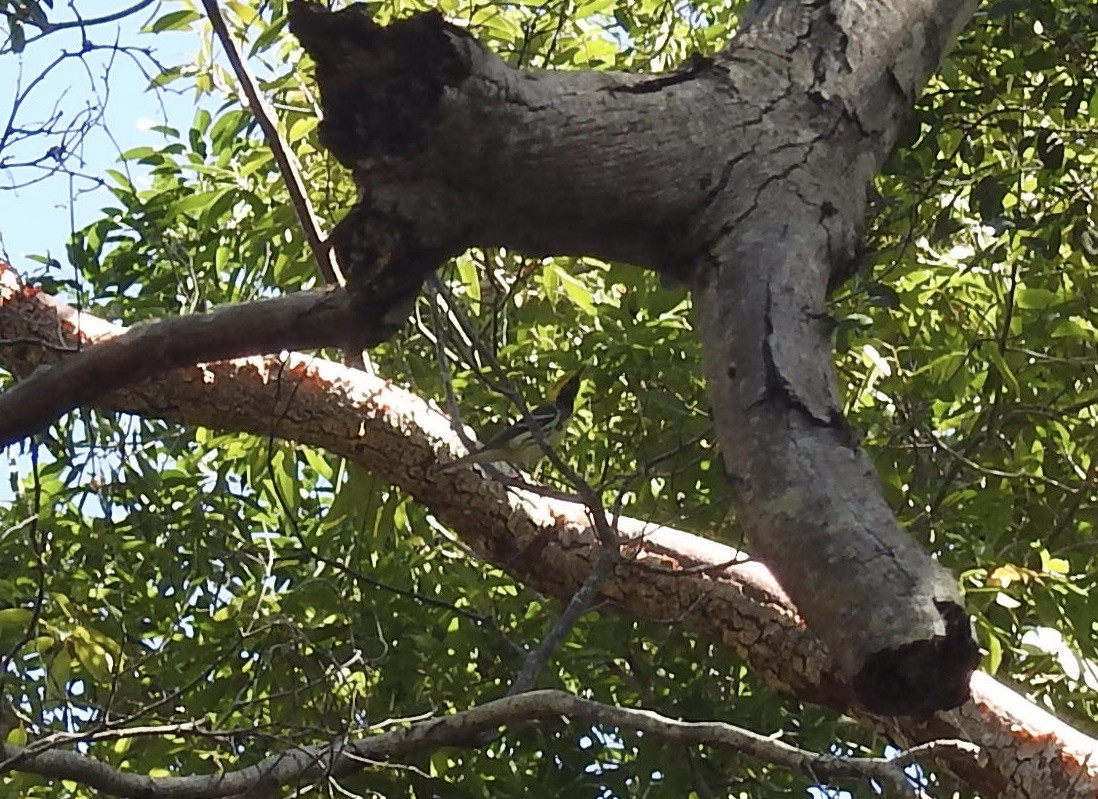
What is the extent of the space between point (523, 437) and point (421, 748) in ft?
2.59

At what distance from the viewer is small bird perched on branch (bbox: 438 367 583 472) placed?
2.71 m

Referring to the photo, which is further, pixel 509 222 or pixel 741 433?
pixel 509 222

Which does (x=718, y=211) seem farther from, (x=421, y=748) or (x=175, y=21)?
(x=175, y=21)

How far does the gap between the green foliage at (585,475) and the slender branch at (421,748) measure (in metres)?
0.37

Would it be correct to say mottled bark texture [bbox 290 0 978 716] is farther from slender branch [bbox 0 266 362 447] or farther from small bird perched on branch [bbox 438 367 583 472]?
small bird perched on branch [bbox 438 367 583 472]

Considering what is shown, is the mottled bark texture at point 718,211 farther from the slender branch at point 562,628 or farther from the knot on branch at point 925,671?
the slender branch at point 562,628

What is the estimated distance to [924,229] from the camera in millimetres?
3053

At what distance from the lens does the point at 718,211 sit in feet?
5.05

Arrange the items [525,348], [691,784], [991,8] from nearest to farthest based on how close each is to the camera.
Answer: [991,8] → [691,784] → [525,348]

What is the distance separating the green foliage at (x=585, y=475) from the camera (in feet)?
8.68

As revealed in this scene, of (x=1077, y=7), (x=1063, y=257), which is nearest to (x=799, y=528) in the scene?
(x=1077, y=7)

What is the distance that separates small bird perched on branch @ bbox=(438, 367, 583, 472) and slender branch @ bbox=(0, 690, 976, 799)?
75 cm

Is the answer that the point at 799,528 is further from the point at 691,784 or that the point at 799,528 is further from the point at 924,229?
the point at 924,229

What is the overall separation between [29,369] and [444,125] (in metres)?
1.77
